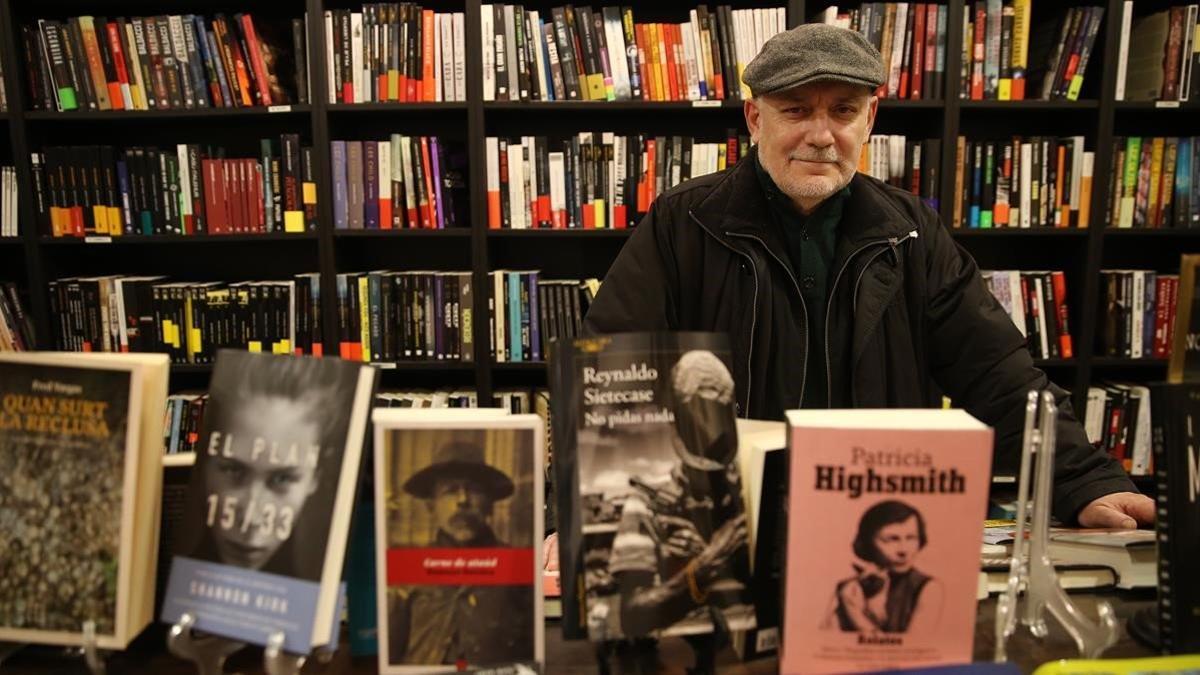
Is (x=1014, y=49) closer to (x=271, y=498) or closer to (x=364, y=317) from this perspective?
(x=364, y=317)

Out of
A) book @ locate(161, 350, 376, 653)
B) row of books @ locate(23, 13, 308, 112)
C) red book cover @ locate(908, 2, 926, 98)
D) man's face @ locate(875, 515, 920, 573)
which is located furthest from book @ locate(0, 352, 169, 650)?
red book cover @ locate(908, 2, 926, 98)

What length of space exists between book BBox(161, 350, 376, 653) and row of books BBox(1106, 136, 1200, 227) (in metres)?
2.66

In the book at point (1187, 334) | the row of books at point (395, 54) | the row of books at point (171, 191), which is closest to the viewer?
the book at point (1187, 334)

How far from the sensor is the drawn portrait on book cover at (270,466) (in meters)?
0.71

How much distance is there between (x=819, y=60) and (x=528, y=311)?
1.40 metres

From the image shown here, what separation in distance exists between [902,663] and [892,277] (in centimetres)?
94

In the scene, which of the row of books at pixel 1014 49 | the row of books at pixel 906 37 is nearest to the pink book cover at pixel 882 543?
the row of books at pixel 906 37

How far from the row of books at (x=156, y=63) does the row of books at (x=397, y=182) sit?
0.89 feet

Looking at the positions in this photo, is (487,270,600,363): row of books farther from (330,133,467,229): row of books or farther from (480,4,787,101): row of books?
(480,4,787,101): row of books

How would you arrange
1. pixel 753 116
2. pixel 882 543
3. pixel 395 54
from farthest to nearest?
pixel 395 54
pixel 753 116
pixel 882 543

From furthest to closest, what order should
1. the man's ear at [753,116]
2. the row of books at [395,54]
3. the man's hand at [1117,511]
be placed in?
the row of books at [395,54] < the man's ear at [753,116] < the man's hand at [1117,511]

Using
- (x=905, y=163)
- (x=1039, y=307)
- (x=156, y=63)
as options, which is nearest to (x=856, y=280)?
(x=905, y=163)

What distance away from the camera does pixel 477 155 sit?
8.09 ft

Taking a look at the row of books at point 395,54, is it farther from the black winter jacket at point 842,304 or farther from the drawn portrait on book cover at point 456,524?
the drawn portrait on book cover at point 456,524
